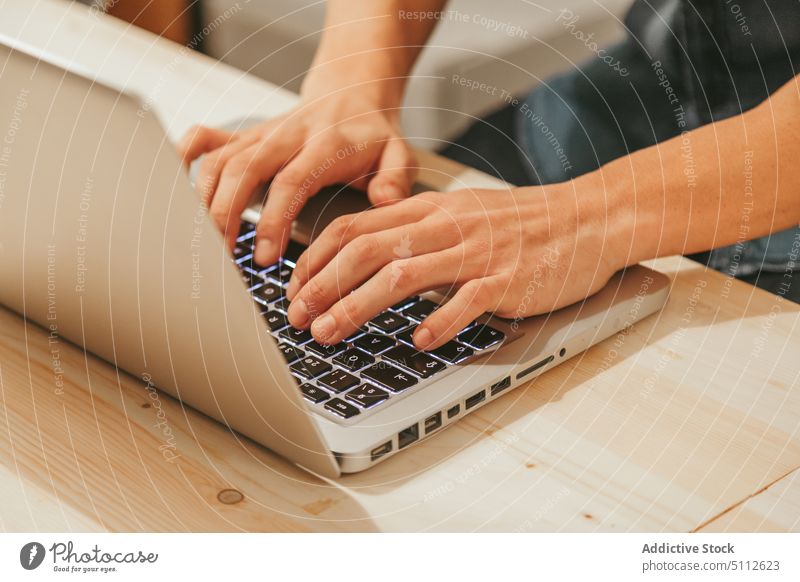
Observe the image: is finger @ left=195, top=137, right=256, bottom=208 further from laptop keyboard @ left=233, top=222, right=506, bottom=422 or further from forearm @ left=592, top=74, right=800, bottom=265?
forearm @ left=592, top=74, right=800, bottom=265

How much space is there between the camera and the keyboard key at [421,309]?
521 mm

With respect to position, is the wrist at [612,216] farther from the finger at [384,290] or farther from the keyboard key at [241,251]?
the keyboard key at [241,251]

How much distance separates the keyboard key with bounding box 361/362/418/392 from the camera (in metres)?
0.45

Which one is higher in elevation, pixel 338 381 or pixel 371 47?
pixel 371 47

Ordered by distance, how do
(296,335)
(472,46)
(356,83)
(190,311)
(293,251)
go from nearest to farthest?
(190,311), (296,335), (293,251), (356,83), (472,46)

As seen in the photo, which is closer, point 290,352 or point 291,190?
point 290,352

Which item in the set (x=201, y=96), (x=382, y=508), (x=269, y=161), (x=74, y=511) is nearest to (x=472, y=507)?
(x=382, y=508)

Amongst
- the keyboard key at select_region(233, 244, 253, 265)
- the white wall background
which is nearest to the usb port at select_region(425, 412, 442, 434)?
the keyboard key at select_region(233, 244, 253, 265)

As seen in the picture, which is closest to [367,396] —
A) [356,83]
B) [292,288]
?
[292,288]

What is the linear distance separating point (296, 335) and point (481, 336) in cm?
10

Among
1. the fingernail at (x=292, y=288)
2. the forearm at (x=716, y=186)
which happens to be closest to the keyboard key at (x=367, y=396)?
the fingernail at (x=292, y=288)

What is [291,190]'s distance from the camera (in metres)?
0.62

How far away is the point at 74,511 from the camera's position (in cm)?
40

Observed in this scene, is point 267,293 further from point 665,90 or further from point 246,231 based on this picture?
point 665,90
